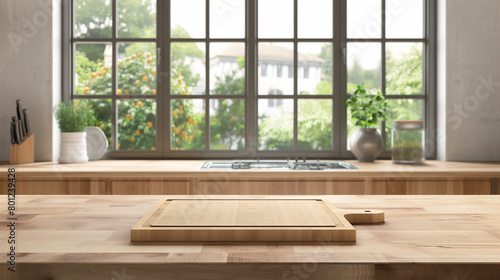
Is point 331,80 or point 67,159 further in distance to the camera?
point 331,80

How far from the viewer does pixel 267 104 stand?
348 cm

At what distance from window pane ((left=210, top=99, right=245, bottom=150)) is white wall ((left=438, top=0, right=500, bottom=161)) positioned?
148 cm

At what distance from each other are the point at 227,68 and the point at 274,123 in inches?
22.4

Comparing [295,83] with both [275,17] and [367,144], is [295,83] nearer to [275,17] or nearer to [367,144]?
[275,17]

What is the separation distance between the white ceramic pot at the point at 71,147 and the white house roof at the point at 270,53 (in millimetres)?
1146

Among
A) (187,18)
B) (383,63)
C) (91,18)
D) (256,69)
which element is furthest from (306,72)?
(91,18)

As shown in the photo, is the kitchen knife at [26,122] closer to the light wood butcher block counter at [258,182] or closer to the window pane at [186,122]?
the light wood butcher block counter at [258,182]

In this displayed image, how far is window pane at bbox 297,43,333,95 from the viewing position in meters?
3.46

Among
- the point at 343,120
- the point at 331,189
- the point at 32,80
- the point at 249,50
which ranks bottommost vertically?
the point at 331,189

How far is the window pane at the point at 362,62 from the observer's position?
342 centimetres

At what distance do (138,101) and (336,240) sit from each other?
2902mm

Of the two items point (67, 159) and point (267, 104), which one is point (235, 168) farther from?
point (67, 159)

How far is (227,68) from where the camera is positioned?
11.7ft

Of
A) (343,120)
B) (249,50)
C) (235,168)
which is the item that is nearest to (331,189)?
(235,168)
